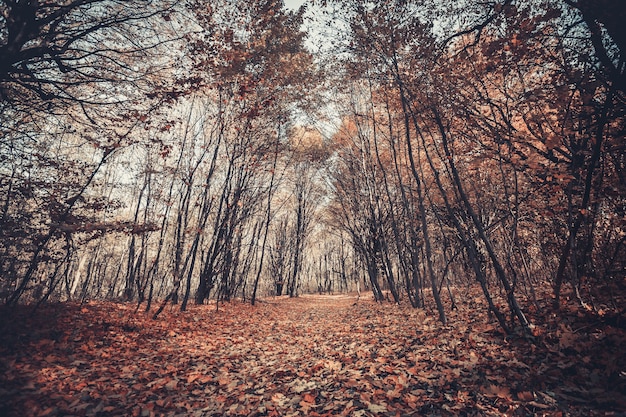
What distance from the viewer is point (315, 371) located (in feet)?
14.5

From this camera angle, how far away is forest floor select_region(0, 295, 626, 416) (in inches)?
125

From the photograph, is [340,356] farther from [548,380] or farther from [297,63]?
[297,63]

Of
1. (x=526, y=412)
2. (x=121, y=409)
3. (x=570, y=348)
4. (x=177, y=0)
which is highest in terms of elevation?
(x=177, y=0)

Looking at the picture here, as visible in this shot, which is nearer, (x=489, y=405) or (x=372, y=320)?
(x=489, y=405)

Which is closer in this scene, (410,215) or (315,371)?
(315,371)

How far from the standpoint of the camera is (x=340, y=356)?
505 centimetres

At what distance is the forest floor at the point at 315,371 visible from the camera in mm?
3172

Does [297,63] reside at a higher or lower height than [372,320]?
higher

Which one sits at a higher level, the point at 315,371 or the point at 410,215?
the point at 410,215

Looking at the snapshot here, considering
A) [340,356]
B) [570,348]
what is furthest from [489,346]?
[340,356]

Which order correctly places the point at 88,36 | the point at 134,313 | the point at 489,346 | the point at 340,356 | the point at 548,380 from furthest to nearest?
the point at 134,313 → the point at 88,36 → the point at 340,356 → the point at 489,346 → the point at 548,380

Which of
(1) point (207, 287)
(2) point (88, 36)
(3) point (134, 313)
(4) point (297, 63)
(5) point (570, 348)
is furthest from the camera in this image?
(1) point (207, 287)

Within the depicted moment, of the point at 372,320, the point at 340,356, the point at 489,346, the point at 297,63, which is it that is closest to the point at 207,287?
the point at 372,320

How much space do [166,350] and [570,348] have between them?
7.30m
